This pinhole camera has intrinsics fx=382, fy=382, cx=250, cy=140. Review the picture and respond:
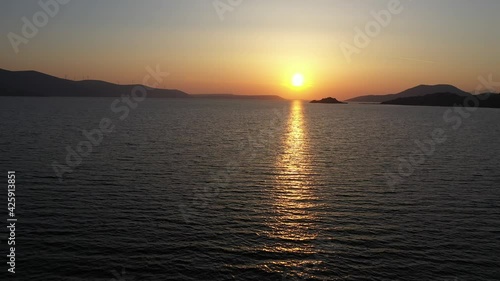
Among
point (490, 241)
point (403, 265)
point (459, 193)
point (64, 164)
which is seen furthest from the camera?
point (64, 164)

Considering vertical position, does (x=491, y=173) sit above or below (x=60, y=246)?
above

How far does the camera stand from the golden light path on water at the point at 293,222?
31.8 metres

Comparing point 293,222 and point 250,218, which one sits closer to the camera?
point 293,222

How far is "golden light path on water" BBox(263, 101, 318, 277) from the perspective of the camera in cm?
3183

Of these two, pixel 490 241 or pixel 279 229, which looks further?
pixel 279 229

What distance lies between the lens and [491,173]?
216 feet

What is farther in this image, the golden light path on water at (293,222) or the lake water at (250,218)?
the golden light path on water at (293,222)

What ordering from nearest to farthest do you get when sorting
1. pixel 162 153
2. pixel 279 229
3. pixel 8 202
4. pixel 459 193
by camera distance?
pixel 279 229
pixel 8 202
pixel 459 193
pixel 162 153

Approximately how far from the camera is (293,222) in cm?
4119

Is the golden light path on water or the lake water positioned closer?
the lake water

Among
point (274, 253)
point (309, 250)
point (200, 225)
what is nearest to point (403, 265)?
point (309, 250)

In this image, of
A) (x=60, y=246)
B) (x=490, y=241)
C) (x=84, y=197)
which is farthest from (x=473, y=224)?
(x=84, y=197)

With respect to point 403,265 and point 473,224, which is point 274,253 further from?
point 473,224

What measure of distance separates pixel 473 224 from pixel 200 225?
29.0 meters
